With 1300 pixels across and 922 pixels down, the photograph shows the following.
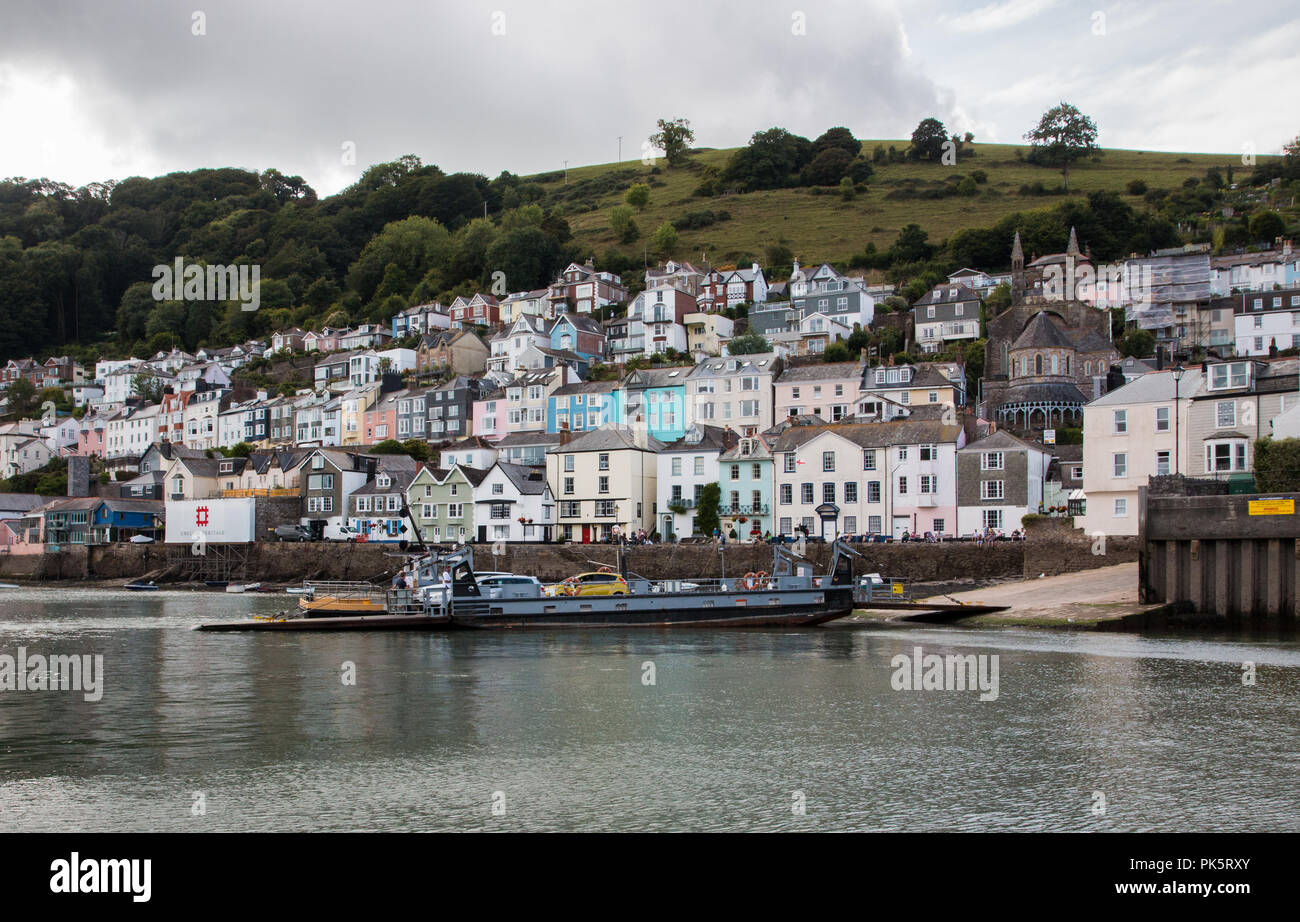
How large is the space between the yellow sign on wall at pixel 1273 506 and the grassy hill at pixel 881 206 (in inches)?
4218

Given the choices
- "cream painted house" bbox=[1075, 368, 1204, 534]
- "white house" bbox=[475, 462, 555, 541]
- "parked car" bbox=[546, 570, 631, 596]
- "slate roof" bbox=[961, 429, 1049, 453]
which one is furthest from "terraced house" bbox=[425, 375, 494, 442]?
"cream painted house" bbox=[1075, 368, 1204, 534]

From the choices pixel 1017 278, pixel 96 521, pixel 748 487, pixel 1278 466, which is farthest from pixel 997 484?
pixel 96 521

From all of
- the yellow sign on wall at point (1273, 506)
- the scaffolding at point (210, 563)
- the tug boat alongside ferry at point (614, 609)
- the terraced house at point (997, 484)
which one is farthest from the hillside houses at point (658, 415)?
the tug boat alongside ferry at point (614, 609)

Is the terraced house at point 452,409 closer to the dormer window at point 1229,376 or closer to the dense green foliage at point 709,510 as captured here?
the dense green foliage at point 709,510

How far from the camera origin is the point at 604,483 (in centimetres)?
7388

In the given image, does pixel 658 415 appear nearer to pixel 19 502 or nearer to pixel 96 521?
pixel 96 521

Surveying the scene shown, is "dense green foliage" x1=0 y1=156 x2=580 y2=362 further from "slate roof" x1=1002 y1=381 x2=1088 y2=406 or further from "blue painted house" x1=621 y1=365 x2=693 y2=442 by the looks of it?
"slate roof" x1=1002 y1=381 x2=1088 y2=406

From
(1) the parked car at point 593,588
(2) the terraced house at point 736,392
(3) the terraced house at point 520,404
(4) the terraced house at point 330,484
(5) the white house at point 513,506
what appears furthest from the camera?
(3) the terraced house at point 520,404

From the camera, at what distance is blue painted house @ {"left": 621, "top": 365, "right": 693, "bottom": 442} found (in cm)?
8738

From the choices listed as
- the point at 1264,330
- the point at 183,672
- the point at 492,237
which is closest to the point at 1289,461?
the point at 183,672

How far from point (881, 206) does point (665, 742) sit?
152881mm

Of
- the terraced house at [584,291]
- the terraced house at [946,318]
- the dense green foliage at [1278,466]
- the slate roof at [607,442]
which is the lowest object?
the dense green foliage at [1278,466]

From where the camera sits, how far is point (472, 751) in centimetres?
2014

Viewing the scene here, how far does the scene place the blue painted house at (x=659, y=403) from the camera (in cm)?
8738
